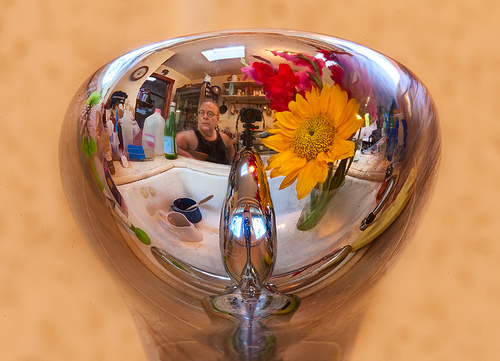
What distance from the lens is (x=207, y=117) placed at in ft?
0.93

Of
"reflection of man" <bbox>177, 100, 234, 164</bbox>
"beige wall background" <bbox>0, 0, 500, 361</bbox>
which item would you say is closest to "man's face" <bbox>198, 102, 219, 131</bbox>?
"reflection of man" <bbox>177, 100, 234, 164</bbox>

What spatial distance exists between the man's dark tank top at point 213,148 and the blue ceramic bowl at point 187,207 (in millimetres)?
27

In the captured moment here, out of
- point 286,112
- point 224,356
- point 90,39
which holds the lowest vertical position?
point 224,356

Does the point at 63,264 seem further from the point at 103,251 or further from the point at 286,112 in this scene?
the point at 286,112

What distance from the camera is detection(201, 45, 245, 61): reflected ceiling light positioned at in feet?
0.98

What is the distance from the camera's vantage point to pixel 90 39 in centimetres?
39

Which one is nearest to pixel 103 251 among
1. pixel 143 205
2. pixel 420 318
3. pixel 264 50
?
pixel 143 205

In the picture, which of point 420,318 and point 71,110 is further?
point 420,318

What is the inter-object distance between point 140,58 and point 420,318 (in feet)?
0.96

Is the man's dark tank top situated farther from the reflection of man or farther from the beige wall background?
the beige wall background

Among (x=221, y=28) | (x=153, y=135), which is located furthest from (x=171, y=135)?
(x=221, y=28)

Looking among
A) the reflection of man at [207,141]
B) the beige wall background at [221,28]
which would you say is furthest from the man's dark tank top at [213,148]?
the beige wall background at [221,28]

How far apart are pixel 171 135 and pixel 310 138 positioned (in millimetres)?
74

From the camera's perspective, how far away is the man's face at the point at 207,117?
0.28 m
